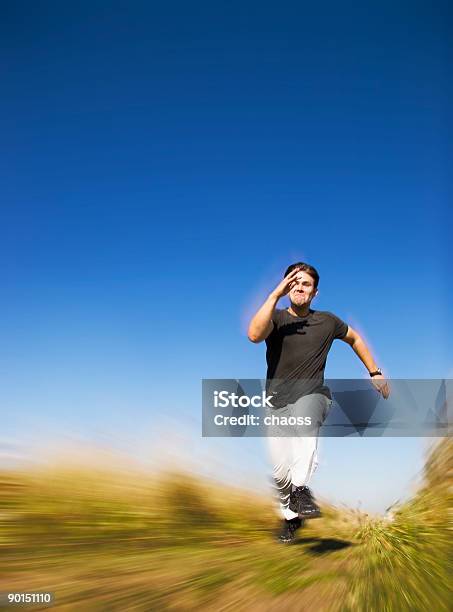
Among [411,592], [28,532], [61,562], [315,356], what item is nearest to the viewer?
[411,592]

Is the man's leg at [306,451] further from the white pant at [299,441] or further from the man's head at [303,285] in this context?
the man's head at [303,285]

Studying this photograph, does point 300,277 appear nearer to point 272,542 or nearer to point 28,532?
point 272,542

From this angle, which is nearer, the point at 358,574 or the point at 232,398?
the point at 358,574

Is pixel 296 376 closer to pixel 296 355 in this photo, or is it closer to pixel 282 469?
pixel 296 355

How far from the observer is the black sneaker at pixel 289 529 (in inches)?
137

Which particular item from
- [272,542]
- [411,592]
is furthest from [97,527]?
[411,592]

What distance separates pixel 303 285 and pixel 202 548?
65.2 inches

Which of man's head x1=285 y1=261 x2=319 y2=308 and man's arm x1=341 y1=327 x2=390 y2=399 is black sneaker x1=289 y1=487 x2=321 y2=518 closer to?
man's arm x1=341 y1=327 x2=390 y2=399

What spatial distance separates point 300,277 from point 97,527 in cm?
188

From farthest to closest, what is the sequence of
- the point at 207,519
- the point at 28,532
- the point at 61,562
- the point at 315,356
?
the point at 207,519, the point at 315,356, the point at 28,532, the point at 61,562

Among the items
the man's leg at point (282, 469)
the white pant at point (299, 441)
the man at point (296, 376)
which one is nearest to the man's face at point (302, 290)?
the man at point (296, 376)

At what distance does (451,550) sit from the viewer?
2.80 metres
